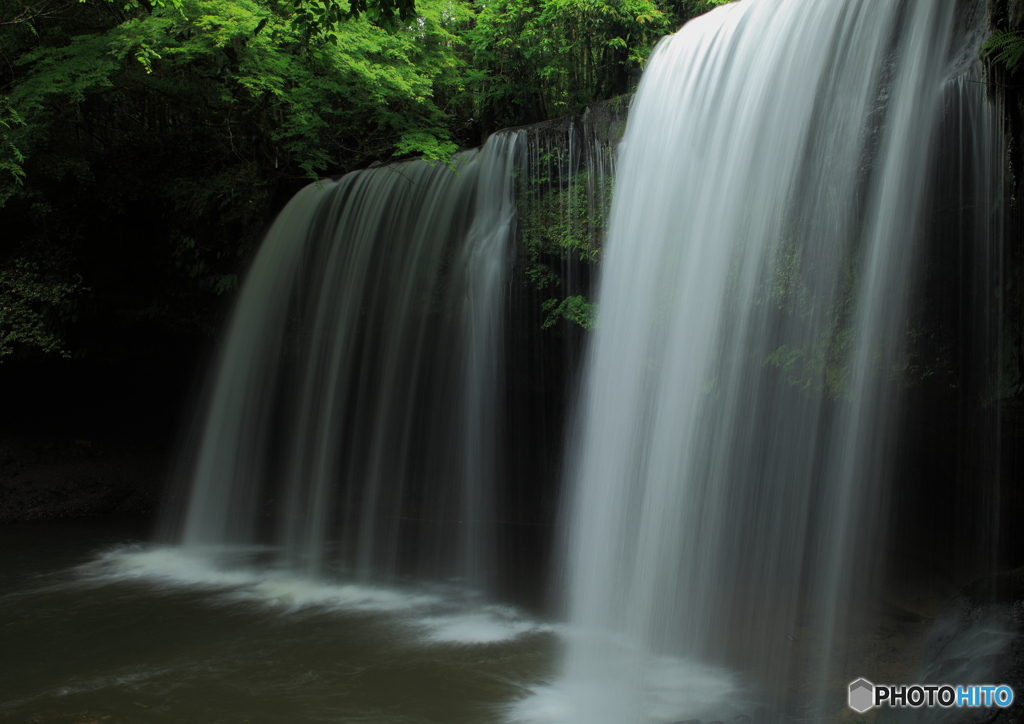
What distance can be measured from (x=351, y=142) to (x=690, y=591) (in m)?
9.57

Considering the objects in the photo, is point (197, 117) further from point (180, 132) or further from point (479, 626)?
point (479, 626)

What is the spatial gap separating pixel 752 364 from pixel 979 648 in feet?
8.36

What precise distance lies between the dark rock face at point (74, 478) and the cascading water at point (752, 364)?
29.5 feet

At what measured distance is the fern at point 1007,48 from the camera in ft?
13.4

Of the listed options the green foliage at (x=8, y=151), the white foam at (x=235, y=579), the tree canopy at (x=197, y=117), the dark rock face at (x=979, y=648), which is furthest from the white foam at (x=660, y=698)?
the green foliage at (x=8, y=151)

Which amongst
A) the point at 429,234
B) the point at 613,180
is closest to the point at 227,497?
the point at 429,234

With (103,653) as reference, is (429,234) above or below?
above

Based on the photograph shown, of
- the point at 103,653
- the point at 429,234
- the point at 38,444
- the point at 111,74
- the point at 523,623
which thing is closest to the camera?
the point at 103,653

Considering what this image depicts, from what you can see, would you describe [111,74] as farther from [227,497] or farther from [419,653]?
[419,653]

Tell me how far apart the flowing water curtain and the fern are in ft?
17.4

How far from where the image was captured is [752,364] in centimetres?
602

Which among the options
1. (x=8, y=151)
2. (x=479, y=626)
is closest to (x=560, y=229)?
(x=479, y=626)

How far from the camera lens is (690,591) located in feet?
20.0

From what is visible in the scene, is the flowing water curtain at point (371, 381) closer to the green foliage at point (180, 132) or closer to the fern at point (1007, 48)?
the green foliage at point (180, 132)
